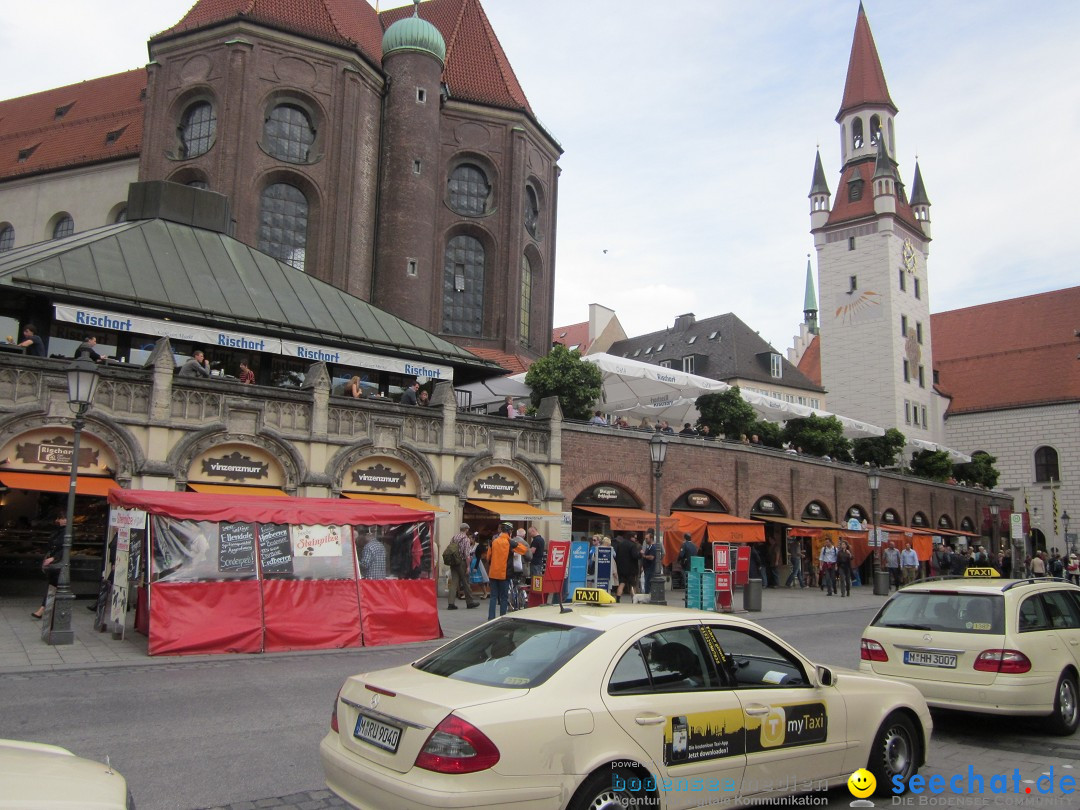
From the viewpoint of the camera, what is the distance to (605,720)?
4680 millimetres

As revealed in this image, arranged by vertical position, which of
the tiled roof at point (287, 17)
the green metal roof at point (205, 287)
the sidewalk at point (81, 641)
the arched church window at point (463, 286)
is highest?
the tiled roof at point (287, 17)

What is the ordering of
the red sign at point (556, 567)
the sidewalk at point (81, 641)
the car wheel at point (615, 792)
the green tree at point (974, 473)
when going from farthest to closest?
the green tree at point (974, 473)
the red sign at point (556, 567)
the sidewalk at point (81, 641)
the car wheel at point (615, 792)

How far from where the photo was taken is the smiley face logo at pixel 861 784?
596 cm

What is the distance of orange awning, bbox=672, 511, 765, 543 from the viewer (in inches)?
1045

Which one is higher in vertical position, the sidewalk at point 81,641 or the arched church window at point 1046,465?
the arched church window at point 1046,465

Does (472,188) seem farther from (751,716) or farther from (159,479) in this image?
(751,716)

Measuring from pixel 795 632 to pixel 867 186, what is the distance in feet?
200

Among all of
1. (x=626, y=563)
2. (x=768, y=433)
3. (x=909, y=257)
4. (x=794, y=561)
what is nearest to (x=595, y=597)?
(x=626, y=563)

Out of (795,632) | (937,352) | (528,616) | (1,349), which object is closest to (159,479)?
(1,349)

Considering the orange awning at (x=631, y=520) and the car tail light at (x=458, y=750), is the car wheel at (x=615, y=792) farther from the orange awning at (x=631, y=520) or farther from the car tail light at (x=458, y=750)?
the orange awning at (x=631, y=520)

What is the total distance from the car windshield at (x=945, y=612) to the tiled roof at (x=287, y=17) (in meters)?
34.4

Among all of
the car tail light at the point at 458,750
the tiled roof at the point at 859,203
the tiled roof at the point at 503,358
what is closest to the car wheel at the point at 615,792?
the car tail light at the point at 458,750

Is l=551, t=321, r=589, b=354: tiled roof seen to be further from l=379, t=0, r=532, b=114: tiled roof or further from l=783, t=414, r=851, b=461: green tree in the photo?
l=783, t=414, r=851, b=461: green tree

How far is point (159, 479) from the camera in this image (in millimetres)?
18922
